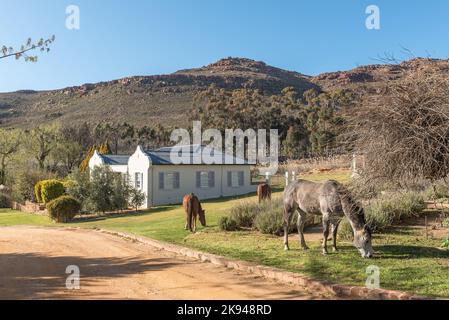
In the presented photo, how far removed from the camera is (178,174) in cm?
3497

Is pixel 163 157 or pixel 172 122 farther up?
pixel 172 122

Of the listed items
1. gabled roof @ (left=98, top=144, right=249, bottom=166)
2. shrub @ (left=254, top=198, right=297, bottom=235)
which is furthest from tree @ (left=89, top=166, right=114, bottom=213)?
shrub @ (left=254, top=198, right=297, bottom=235)

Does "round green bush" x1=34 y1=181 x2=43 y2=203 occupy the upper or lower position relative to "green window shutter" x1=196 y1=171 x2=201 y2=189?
lower

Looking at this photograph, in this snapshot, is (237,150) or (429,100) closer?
(429,100)

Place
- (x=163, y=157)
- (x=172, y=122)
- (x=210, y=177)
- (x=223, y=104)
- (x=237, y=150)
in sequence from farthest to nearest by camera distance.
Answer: (x=172, y=122), (x=223, y=104), (x=237, y=150), (x=210, y=177), (x=163, y=157)

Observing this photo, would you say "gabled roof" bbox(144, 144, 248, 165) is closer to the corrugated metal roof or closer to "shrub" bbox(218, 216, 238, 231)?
the corrugated metal roof

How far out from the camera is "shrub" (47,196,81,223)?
28.2 metres

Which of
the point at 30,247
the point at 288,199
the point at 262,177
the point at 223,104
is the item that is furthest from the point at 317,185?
the point at 223,104

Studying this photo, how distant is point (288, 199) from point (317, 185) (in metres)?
1.06

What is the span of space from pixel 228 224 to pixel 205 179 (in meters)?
19.1

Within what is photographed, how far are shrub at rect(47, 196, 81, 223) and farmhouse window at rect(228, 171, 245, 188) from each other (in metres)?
13.3

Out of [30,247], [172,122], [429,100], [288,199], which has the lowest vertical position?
[30,247]

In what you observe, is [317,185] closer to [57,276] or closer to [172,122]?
[57,276]
